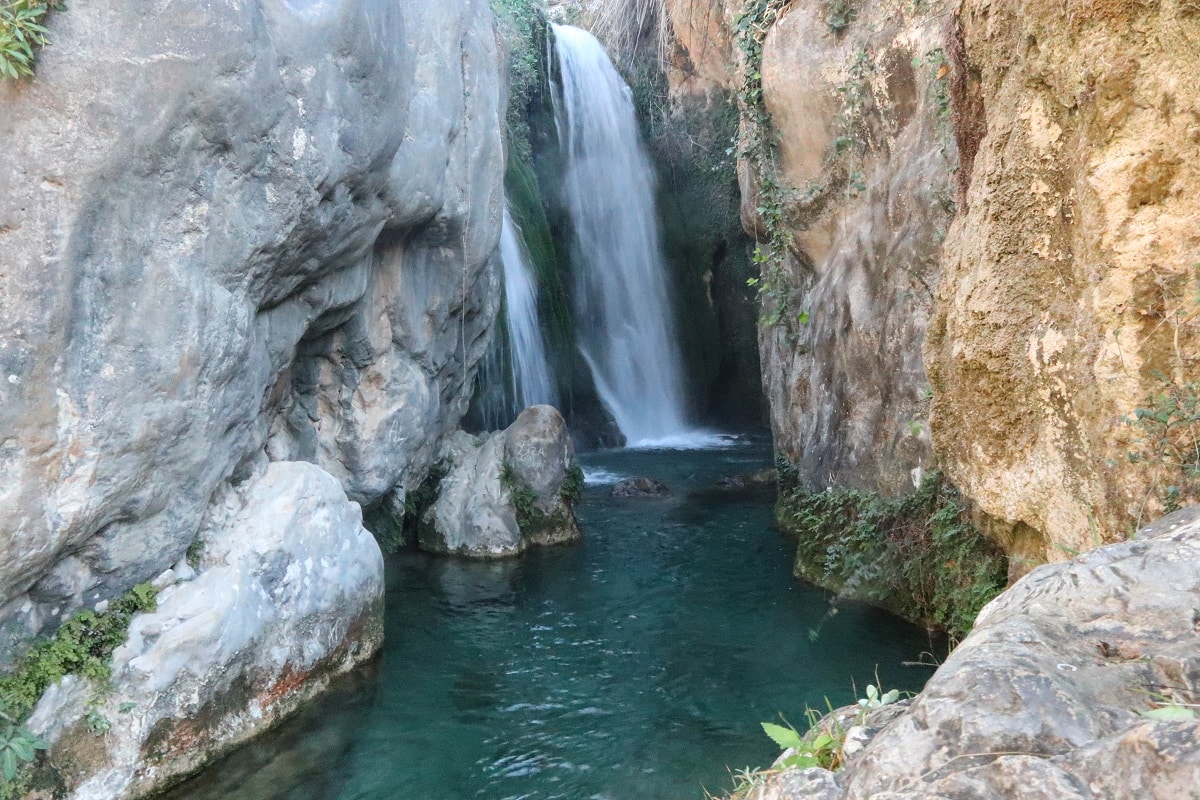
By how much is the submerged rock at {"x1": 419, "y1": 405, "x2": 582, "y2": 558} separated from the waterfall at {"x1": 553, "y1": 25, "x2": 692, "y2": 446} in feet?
22.1

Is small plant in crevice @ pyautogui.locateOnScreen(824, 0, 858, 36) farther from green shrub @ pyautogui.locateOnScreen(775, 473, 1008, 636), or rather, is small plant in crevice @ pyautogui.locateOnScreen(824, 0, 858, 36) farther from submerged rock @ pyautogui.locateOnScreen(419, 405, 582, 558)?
submerged rock @ pyautogui.locateOnScreen(419, 405, 582, 558)

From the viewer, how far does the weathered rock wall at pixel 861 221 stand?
7.56 metres

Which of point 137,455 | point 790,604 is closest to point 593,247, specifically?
point 790,604

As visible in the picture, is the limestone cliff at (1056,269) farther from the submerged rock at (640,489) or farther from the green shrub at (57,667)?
the submerged rock at (640,489)

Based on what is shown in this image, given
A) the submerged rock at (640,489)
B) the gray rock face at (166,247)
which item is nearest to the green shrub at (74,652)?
the gray rock face at (166,247)

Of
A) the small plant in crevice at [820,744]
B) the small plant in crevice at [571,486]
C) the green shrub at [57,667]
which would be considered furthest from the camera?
the small plant in crevice at [571,486]

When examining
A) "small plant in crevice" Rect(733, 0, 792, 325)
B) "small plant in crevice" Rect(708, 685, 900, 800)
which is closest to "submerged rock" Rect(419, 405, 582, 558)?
"small plant in crevice" Rect(733, 0, 792, 325)

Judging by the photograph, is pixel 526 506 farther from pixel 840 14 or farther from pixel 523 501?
pixel 840 14

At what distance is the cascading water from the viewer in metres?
13.8

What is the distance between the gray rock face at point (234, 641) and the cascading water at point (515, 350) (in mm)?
6978

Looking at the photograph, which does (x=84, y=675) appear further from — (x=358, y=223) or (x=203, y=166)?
(x=358, y=223)

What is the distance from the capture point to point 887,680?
6.36m

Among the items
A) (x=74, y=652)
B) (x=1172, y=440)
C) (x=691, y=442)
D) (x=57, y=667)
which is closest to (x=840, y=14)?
(x=1172, y=440)

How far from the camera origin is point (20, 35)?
431cm
